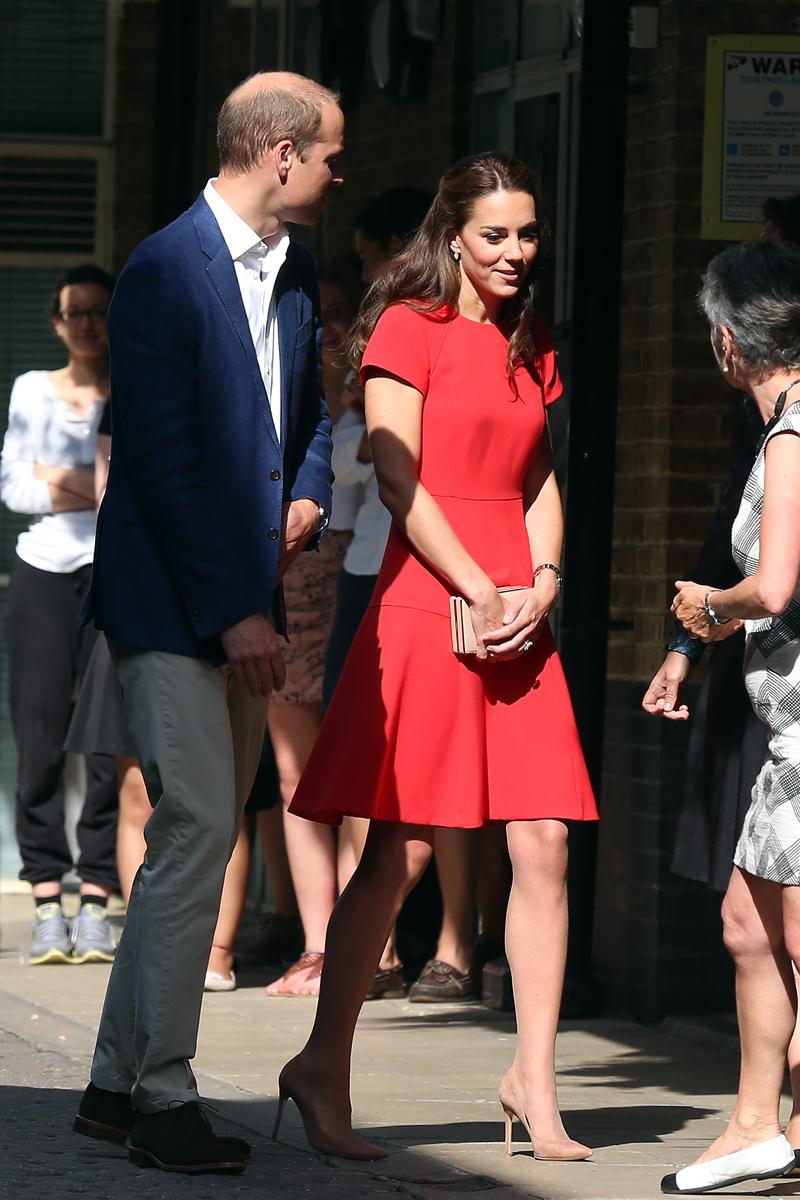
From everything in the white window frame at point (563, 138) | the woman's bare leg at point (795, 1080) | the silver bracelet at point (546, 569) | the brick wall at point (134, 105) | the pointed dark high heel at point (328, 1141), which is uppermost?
the brick wall at point (134, 105)

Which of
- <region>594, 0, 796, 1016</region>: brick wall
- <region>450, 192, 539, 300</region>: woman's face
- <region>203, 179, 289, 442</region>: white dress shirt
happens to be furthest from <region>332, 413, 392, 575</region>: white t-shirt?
<region>203, 179, 289, 442</region>: white dress shirt

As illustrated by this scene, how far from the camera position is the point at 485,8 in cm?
900

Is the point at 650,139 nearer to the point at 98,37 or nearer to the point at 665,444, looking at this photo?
the point at 665,444

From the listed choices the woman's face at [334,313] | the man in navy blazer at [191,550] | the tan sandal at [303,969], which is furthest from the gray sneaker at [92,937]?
the man in navy blazer at [191,550]

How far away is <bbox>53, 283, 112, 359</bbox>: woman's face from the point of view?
348 inches

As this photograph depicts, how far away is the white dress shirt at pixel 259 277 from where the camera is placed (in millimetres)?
5227

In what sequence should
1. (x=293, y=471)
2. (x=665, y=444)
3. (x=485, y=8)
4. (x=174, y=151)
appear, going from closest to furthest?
1. (x=293, y=471)
2. (x=665, y=444)
3. (x=485, y=8)
4. (x=174, y=151)

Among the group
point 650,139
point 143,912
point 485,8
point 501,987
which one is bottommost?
point 501,987

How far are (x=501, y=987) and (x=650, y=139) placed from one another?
255 cm

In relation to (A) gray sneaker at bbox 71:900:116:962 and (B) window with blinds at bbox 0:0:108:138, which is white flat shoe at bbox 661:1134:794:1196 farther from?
(B) window with blinds at bbox 0:0:108:138

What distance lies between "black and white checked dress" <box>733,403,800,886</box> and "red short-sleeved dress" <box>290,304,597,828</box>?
451 mm

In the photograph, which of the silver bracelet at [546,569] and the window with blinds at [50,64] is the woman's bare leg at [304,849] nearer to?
the silver bracelet at [546,569]

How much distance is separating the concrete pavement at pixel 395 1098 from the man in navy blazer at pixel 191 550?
185 millimetres

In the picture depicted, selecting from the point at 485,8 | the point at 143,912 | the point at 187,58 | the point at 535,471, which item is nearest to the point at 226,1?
the point at 187,58
